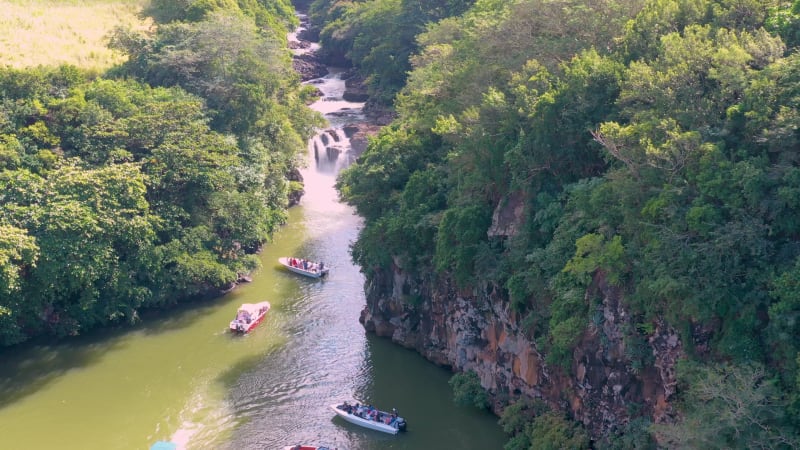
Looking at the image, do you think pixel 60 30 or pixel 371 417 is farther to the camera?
pixel 60 30

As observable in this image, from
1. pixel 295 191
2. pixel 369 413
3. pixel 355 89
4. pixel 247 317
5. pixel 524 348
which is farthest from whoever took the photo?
pixel 355 89

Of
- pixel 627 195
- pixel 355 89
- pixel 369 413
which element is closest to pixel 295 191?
pixel 355 89

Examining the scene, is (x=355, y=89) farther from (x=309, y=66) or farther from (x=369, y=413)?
(x=369, y=413)

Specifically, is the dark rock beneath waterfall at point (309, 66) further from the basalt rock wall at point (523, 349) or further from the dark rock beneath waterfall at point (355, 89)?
the basalt rock wall at point (523, 349)

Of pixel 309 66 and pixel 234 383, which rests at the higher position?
pixel 309 66

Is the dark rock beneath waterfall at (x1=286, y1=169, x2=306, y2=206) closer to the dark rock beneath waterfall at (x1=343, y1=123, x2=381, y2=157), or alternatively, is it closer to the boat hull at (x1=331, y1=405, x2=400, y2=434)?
the dark rock beneath waterfall at (x1=343, y1=123, x2=381, y2=157)

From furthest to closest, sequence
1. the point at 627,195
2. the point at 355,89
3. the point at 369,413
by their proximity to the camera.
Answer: the point at 355,89 < the point at 369,413 < the point at 627,195

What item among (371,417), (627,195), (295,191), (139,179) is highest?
(627,195)
